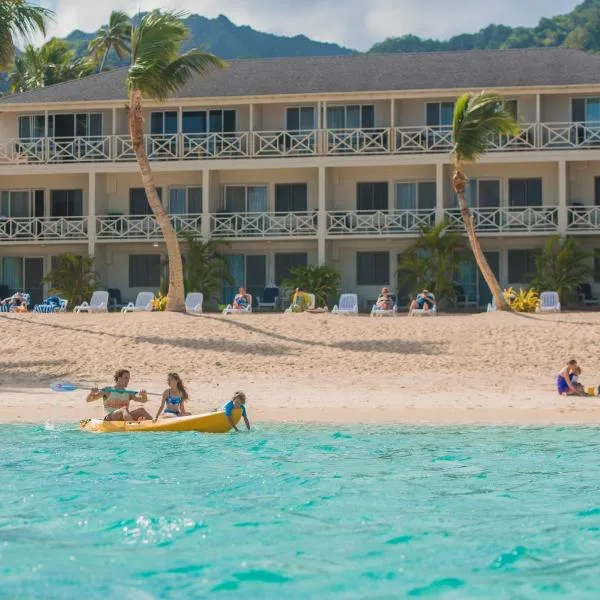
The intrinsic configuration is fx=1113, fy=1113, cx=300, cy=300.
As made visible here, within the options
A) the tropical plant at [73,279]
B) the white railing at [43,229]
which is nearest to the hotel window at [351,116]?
the white railing at [43,229]

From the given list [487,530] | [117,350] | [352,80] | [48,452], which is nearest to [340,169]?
[352,80]

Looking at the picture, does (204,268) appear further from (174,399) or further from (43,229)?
(174,399)

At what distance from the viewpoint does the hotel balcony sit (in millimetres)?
32109

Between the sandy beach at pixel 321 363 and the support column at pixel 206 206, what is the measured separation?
7.93 metres

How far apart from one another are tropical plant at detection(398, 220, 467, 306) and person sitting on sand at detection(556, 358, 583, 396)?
13.3 metres

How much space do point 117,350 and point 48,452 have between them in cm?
750

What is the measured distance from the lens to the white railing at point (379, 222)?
31.9m

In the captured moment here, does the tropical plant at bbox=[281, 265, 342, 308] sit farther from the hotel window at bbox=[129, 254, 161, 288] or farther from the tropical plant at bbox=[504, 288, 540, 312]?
the tropical plant at bbox=[504, 288, 540, 312]

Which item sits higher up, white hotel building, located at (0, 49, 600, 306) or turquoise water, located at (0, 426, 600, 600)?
white hotel building, located at (0, 49, 600, 306)

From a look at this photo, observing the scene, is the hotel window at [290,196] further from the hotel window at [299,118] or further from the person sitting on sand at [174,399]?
the person sitting on sand at [174,399]

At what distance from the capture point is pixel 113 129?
33.9 metres

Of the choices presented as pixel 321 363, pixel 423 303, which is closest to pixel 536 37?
pixel 423 303

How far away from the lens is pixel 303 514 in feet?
33.9

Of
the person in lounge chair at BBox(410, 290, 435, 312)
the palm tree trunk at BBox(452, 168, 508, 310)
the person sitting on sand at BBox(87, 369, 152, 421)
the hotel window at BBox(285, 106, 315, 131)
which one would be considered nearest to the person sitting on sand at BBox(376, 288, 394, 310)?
the person in lounge chair at BBox(410, 290, 435, 312)
